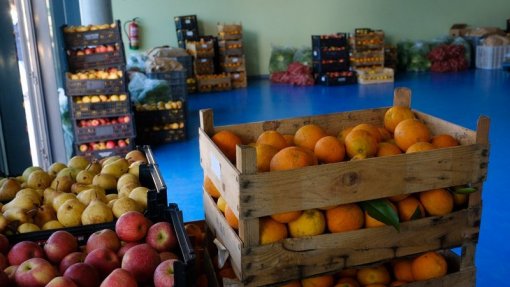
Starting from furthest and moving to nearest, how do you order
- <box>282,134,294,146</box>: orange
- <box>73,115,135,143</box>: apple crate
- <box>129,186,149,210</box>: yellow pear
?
<box>73,115,135,143</box>: apple crate → <box>282,134,294,146</box>: orange → <box>129,186,149,210</box>: yellow pear

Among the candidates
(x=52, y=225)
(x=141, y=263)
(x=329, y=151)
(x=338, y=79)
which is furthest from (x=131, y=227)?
(x=338, y=79)

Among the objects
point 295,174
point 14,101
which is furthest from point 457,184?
point 14,101

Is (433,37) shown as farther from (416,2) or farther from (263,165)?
(263,165)

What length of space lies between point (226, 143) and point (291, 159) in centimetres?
43

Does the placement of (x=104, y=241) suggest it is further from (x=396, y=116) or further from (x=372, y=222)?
(x=396, y=116)

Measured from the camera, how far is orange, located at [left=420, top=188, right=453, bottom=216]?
188 cm

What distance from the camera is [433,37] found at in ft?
41.4

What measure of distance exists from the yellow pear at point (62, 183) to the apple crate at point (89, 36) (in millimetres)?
3500

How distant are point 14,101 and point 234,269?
2077 mm

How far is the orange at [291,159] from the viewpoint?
5.61 ft

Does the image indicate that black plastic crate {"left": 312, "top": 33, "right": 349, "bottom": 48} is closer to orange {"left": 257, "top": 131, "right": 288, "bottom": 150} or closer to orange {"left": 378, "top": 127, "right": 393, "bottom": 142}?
orange {"left": 378, "top": 127, "right": 393, "bottom": 142}

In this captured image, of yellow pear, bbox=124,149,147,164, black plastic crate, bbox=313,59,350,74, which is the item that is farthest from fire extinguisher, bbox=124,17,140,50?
yellow pear, bbox=124,149,147,164

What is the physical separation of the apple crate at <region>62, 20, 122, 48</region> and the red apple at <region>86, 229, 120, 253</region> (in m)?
4.19

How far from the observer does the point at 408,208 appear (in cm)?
187
